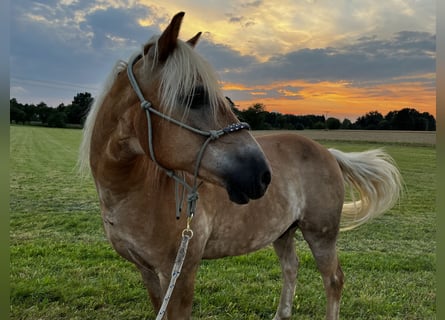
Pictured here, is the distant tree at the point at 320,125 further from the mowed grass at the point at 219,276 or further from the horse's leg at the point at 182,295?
the horse's leg at the point at 182,295

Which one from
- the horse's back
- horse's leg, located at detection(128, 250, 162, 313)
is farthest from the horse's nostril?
horse's leg, located at detection(128, 250, 162, 313)

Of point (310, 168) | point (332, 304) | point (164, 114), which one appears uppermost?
point (164, 114)

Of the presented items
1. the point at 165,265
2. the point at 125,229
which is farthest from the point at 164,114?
the point at 165,265

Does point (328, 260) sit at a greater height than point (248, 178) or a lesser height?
lesser

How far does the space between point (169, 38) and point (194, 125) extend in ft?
1.44

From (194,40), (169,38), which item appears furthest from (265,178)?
(194,40)

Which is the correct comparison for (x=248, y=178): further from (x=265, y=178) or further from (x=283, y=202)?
(x=283, y=202)

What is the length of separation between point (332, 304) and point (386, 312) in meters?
0.93

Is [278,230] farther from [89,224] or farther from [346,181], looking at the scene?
[89,224]

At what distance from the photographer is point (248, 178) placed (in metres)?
1.56

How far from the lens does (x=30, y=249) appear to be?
5230mm

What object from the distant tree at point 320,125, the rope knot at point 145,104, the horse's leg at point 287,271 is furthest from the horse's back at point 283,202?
the distant tree at point 320,125

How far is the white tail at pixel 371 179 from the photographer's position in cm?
380

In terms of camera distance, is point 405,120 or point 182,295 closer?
point 182,295
